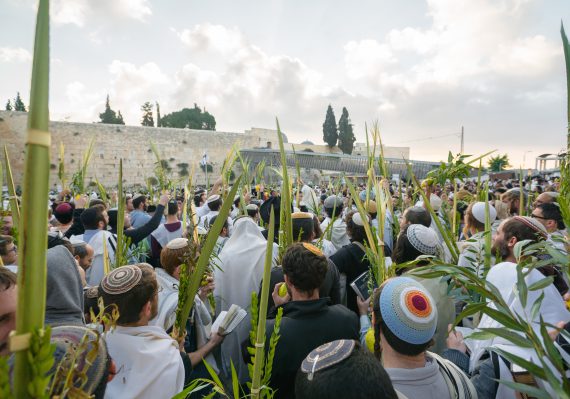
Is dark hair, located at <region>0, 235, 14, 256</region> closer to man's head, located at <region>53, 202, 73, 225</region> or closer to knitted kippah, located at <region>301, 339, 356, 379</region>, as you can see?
man's head, located at <region>53, 202, 73, 225</region>

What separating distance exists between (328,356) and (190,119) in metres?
49.0

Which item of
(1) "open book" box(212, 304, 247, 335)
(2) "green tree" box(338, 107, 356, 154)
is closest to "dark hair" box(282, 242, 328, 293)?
(1) "open book" box(212, 304, 247, 335)

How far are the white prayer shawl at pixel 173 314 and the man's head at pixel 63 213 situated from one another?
8.11ft

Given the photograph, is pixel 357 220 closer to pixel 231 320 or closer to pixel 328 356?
pixel 231 320

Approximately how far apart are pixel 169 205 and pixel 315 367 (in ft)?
11.3

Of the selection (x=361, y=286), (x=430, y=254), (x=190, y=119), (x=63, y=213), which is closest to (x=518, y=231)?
(x=430, y=254)

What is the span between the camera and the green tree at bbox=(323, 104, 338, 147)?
44156mm

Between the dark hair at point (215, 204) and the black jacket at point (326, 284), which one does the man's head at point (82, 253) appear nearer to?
the black jacket at point (326, 284)

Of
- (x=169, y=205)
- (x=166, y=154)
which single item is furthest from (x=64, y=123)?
(x=169, y=205)

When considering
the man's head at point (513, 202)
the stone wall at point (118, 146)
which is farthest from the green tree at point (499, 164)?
the man's head at point (513, 202)

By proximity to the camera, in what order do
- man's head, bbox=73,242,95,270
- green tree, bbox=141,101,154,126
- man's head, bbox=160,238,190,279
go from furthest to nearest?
green tree, bbox=141,101,154,126, man's head, bbox=73,242,95,270, man's head, bbox=160,238,190,279

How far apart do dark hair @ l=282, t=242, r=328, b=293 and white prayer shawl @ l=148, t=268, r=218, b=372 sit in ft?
1.85

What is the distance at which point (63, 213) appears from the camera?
12.8 feet

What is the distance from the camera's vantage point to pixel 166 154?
96.2ft
